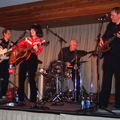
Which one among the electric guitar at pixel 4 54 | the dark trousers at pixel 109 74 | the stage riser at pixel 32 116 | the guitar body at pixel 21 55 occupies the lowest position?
the stage riser at pixel 32 116

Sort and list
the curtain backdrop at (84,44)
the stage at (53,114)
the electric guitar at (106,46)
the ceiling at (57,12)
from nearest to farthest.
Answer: the stage at (53,114) → the electric guitar at (106,46) → the ceiling at (57,12) → the curtain backdrop at (84,44)

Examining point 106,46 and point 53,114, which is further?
point 106,46

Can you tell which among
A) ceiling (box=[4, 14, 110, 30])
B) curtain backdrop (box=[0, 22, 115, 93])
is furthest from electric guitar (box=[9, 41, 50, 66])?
curtain backdrop (box=[0, 22, 115, 93])

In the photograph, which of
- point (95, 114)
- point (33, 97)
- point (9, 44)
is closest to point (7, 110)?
point (33, 97)

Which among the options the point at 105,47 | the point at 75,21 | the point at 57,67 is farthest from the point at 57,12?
the point at 105,47

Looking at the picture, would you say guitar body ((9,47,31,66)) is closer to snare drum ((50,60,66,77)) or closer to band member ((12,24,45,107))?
band member ((12,24,45,107))

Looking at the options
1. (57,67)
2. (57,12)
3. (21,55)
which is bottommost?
(57,67)

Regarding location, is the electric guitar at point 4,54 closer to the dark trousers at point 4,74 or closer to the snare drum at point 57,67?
the dark trousers at point 4,74

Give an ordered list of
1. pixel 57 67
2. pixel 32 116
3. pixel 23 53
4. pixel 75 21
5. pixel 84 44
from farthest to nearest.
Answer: pixel 84 44
pixel 75 21
pixel 57 67
pixel 23 53
pixel 32 116

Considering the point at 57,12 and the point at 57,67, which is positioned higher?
the point at 57,12

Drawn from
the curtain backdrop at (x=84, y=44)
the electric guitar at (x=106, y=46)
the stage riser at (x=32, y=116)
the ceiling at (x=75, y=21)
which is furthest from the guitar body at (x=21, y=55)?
the curtain backdrop at (x=84, y=44)

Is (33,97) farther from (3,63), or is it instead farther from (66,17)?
(66,17)

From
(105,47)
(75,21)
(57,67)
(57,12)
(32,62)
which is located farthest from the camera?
(75,21)

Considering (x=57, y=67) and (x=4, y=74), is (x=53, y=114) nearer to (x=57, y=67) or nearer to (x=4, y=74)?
(x=57, y=67)
